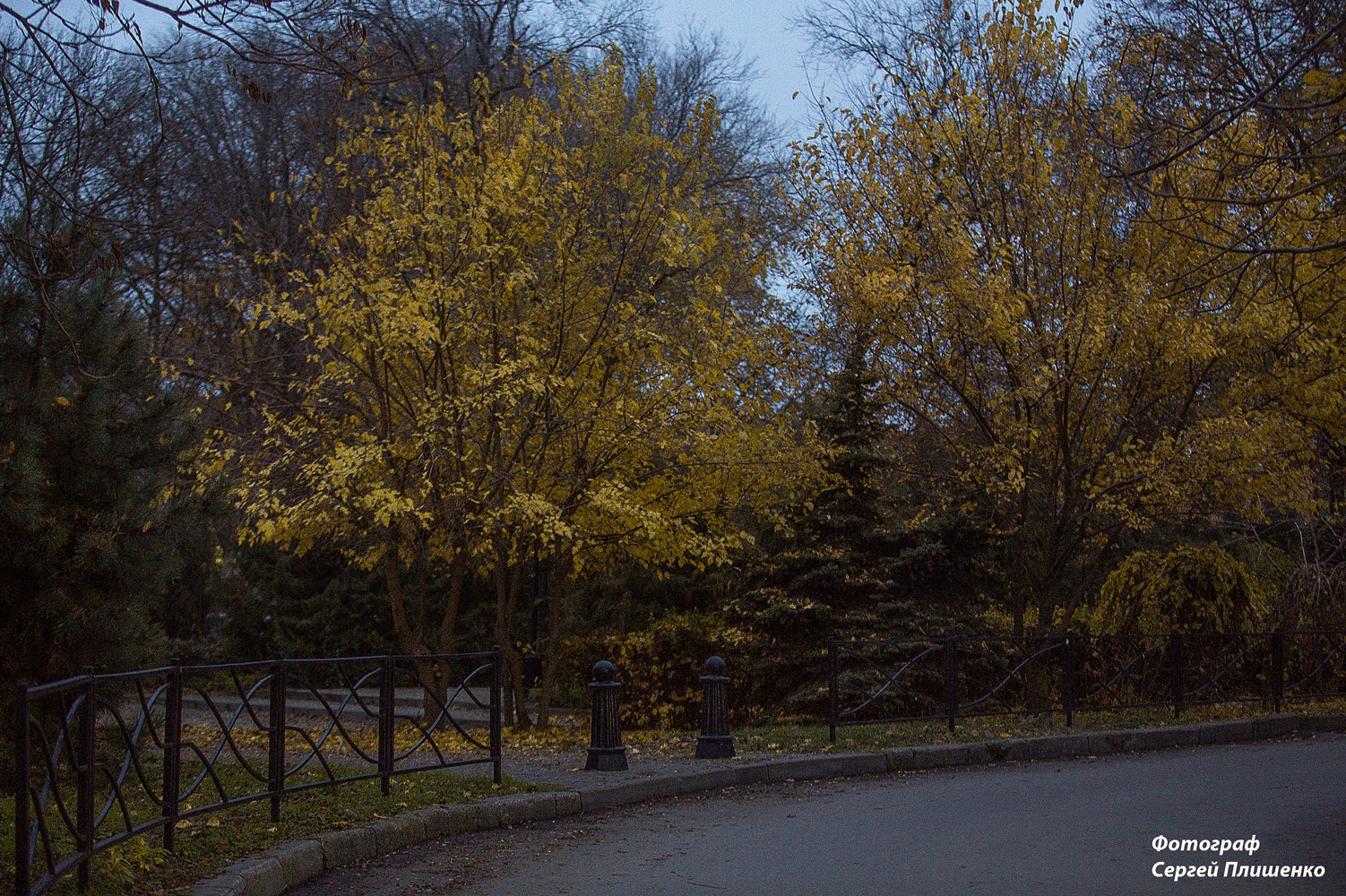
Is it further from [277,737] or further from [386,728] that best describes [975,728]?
[277,737]

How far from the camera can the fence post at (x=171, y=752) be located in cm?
639

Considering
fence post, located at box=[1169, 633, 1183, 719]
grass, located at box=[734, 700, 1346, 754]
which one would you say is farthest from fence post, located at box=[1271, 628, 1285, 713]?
fence post, located at box=[1169, 633, 1183, 719]

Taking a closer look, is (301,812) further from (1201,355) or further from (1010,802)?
(1201,355)

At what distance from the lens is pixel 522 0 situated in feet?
80.1

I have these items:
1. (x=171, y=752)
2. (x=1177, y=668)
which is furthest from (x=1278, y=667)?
(x=171, y=752)

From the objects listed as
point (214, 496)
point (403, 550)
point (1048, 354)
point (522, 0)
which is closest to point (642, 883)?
point (214, 496)

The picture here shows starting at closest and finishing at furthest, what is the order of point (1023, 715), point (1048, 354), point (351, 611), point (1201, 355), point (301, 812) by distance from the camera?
1. point (301, 812)
2. point (1201, 355)
3. point (1048, 354)
4. point (1023, 715)
5. point (351, 611)

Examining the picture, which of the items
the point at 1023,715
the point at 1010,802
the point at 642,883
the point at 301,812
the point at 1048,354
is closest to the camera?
the point at 642,883

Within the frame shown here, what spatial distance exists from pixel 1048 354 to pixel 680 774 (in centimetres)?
746

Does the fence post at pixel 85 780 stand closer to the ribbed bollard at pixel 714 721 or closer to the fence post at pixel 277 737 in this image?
the fence post at pixel 277 737

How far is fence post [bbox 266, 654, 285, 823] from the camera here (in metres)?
7.48

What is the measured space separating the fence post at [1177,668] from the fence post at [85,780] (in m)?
12.7

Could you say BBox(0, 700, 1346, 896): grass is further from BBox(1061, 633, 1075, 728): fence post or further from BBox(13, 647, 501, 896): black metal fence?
BBox(1061, 633, 1075, 728): fence post

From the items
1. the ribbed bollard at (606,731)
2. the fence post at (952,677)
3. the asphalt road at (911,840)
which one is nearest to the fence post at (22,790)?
the asphalt road at (911,840)
